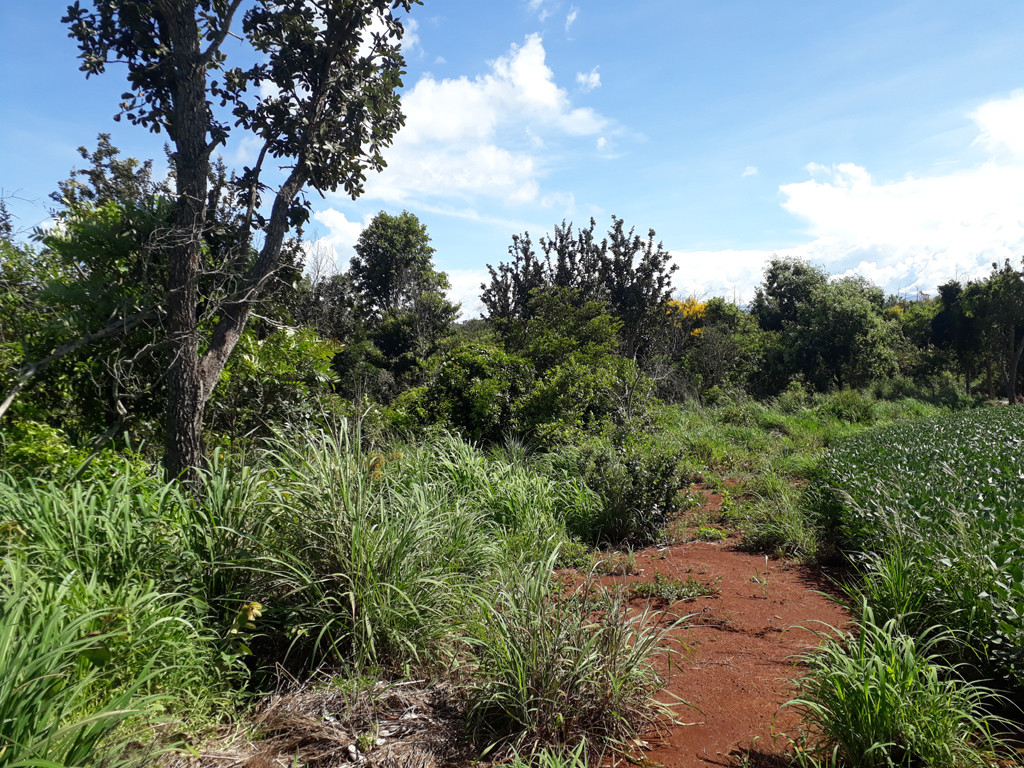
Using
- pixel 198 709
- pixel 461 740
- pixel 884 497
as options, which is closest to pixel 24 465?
pixel 198 709

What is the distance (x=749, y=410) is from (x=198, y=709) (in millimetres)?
15391

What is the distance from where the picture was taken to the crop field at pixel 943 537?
120 inches

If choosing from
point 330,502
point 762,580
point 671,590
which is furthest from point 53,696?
point 762,580

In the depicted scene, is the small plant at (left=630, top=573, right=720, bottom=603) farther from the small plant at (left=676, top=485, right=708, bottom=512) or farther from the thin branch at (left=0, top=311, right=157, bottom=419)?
the thin branch at (left=0, top=311, right=157, bottom=419)

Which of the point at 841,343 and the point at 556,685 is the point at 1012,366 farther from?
the point at 556,685

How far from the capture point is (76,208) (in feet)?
19.3

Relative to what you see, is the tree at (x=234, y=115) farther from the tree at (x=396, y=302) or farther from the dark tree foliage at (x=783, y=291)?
the dark tree foliage at (x=783, y=291)

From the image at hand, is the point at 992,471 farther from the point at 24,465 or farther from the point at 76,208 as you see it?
the point at 76,208

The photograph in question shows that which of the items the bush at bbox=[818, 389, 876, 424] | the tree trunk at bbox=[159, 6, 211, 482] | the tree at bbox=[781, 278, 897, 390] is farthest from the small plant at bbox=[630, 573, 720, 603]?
the tree at bbox=[781, 278, 897, 390]

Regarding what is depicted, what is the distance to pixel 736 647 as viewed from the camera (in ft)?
11.9

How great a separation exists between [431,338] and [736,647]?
735 inches

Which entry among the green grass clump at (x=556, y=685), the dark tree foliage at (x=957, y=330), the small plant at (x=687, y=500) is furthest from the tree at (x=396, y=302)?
the dark tree foliage at (x=957, y=330)

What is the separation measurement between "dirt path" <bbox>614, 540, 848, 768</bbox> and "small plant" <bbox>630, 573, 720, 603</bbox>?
0.21ft

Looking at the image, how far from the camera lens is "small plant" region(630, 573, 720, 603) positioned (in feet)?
14.2
